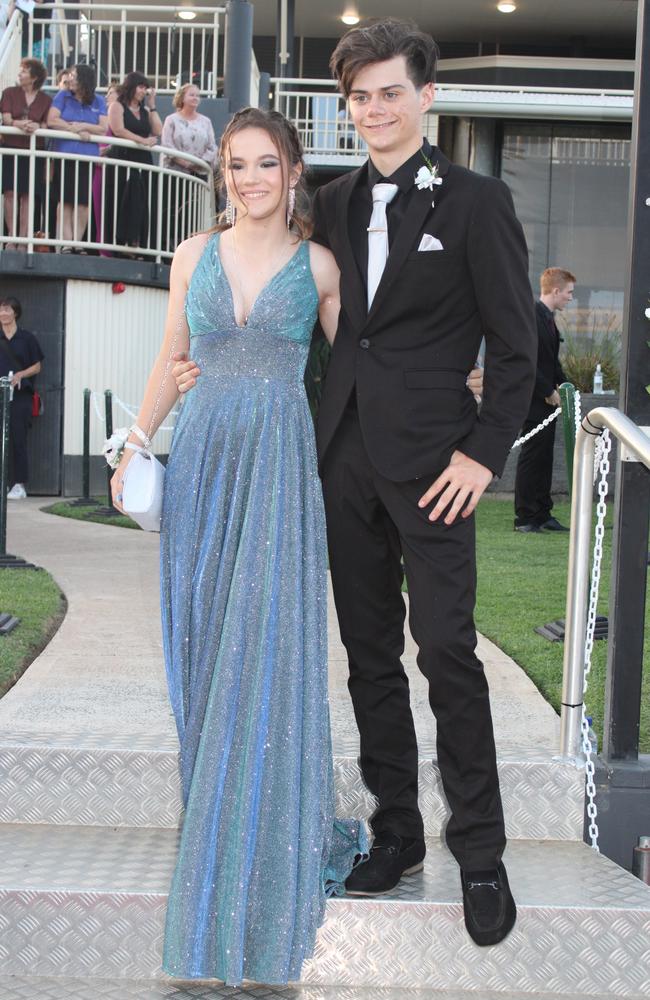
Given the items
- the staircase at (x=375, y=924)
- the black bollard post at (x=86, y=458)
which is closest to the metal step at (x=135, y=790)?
the staircase at (x=375, y=924)

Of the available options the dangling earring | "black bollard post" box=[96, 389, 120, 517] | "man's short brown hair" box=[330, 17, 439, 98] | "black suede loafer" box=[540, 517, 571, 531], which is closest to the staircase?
the dangling earring

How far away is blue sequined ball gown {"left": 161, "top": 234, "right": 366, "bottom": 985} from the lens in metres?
2.94

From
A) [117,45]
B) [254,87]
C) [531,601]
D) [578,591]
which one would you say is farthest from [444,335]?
[117,45]

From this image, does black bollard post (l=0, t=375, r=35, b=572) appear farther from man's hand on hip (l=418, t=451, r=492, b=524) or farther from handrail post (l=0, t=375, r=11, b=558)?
man's hand on hip (l=418, t=451, r=492, b=524)

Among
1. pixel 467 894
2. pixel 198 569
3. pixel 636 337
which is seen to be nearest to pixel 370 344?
pixel 198 569

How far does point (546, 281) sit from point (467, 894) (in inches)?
294

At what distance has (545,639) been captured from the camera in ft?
19.0

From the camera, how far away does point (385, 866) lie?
10.4 feet

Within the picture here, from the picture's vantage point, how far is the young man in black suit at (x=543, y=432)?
9.54 metres

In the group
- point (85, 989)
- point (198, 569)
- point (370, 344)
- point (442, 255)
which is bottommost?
point (85, 989)

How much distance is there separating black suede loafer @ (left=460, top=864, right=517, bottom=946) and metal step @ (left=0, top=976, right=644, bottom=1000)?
19 cm

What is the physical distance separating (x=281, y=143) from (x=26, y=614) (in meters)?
3.45

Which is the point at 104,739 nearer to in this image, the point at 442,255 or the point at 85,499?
the point at 442,255

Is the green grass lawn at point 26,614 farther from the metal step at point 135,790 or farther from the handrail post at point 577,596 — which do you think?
the handrail post at point 577,596
